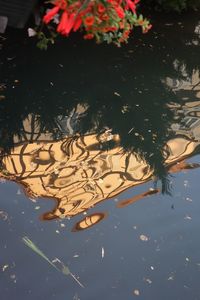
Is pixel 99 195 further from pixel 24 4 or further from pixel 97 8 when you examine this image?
pixel 24 4

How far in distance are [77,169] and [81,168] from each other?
4cm

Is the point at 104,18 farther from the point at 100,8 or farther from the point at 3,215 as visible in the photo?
the point at 3,215

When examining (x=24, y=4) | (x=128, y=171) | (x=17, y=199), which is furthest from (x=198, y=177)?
(x=24, y=4)

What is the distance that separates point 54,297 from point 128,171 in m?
1.33

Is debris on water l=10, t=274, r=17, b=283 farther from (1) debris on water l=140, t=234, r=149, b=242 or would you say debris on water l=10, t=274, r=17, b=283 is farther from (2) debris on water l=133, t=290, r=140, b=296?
(1) debris on water l=140, t=234, r=149, b=242

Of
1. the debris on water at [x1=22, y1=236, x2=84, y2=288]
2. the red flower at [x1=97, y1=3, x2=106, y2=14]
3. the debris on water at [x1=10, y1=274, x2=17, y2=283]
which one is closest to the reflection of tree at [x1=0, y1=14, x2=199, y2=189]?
the debris on water at [x1=22, y1=236, x2=84, y2=288]

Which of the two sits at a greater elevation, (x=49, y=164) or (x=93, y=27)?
(x=93, y=27)

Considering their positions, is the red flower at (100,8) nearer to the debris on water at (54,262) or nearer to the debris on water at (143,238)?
the debris on water at (54,262)

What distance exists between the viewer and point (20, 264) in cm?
283

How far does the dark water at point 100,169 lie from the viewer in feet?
9.37

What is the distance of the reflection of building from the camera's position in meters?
3.38

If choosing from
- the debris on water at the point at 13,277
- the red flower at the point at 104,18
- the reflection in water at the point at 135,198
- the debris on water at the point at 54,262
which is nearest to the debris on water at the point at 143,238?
the reflection in water at the point at 135,198

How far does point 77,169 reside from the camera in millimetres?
3584

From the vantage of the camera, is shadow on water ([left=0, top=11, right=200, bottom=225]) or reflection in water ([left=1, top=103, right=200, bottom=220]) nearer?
reflection in water ([left=1, top=103, right=200, bottom=220])
